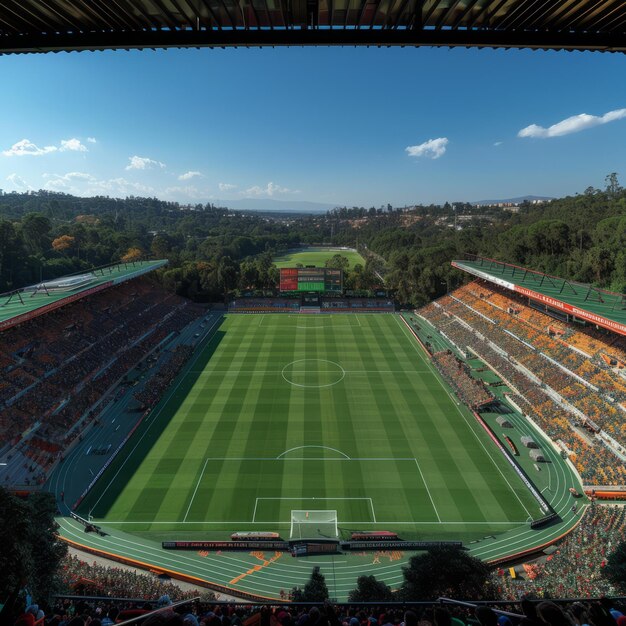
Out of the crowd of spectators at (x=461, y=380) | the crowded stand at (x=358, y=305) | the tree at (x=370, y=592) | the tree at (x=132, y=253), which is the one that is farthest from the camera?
the tree at (x=132, y=253)

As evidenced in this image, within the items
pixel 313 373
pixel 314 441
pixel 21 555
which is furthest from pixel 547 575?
pixel 313 373

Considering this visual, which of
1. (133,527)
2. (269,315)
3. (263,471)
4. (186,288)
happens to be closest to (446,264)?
(269,315)

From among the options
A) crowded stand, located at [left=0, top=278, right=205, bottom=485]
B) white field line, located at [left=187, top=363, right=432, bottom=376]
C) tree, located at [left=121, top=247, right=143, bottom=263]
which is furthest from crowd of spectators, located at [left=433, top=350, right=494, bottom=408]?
tree, located at [left=121, top=247, right=143, bottom=263]

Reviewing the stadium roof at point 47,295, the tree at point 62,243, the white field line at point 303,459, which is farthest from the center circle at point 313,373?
the tree at point 62,243

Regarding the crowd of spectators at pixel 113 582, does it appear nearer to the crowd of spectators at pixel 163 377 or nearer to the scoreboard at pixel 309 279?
the crowd of spectators at pixel 163 377

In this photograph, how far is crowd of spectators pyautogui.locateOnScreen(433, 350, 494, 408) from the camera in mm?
32725

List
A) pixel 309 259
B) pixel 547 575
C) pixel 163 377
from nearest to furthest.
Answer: pixel 547 575 → pixel 163 377 → pixel 309 259

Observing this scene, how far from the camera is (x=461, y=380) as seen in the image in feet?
119

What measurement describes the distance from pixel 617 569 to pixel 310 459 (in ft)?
53.1

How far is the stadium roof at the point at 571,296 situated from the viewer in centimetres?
2947

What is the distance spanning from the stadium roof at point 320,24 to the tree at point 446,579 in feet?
46.7

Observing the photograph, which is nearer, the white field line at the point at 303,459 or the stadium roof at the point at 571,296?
the white field line at the point at 303,459

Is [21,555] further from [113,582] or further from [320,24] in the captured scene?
[320,24]

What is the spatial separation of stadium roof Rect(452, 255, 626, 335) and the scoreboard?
1783 cm
